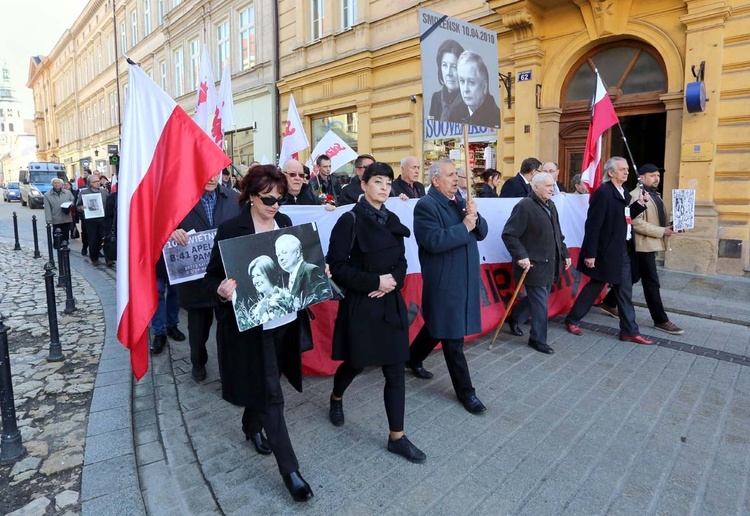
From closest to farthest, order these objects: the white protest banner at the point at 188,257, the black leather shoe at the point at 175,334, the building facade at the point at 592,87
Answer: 1. the white protest banner at the point at 188,257
2. the black leather shoe at the point at 175,334
3. the building facade at the point at 592,87

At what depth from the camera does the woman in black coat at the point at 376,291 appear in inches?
121

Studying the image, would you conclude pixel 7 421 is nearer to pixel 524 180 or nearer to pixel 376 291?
pixel 376 291

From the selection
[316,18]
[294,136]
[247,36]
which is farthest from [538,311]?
[247,36]

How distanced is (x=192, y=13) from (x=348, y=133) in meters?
13.2

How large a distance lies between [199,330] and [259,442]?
155 cm

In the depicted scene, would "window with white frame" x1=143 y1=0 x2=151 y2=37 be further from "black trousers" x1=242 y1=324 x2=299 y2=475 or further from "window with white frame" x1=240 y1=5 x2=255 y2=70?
"black trousers" x1=242 y1=324 x2=299 y2=475

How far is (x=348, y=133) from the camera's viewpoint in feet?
48.7

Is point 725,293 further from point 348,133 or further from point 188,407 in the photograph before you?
point 348,133

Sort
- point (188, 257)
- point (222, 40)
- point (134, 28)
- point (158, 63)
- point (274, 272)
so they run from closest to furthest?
point (274, 272) → point (188, 257) → point (222, 40) → point (158, 63) → point (134, 28)

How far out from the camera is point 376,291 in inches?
120

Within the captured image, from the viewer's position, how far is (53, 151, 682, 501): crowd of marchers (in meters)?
2.77

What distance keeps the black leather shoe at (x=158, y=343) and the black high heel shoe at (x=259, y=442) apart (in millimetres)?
2281

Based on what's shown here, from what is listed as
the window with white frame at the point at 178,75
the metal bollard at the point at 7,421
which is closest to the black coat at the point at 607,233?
the metal bollard at the point at 7,421

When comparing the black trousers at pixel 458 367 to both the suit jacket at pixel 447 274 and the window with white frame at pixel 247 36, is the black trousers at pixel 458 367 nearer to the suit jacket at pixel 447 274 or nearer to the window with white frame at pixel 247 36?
the suit jacket at pixel 447 274
